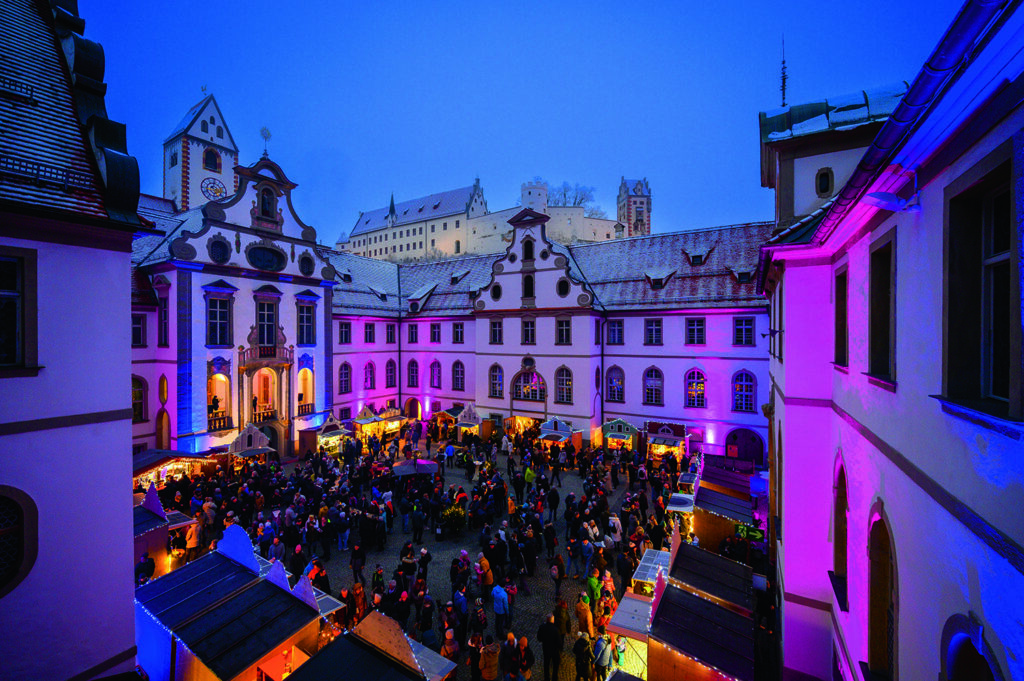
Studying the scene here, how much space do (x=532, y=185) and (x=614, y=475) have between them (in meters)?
61.9

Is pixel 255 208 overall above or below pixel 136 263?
above

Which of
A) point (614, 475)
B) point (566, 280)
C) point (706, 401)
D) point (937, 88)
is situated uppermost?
point (566, 280)

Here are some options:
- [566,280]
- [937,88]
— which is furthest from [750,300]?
[937,88]

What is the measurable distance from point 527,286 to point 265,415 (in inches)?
661

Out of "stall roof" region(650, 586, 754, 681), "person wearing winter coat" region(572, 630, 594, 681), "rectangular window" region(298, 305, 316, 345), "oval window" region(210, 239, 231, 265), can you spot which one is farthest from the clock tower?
"stall roof" region(650, 586, 754, 681)

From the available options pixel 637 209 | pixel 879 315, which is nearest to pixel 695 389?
pixel 879 315

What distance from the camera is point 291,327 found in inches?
1089

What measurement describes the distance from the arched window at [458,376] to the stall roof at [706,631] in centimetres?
2543

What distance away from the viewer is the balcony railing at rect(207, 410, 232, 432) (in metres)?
23.8

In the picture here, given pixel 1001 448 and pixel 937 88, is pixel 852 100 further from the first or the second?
pixel 1001 448

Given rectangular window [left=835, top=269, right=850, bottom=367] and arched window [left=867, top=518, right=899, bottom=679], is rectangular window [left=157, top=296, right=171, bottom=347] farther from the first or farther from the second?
arched window [left=867, top=518, right=899, bottom=679]

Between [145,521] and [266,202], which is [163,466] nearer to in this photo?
[145,521]

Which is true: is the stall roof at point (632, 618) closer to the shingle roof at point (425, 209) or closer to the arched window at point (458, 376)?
the arched window at point (458, 376)

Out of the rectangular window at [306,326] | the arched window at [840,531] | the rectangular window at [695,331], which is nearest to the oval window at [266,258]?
the rectangular window at [306,326]
